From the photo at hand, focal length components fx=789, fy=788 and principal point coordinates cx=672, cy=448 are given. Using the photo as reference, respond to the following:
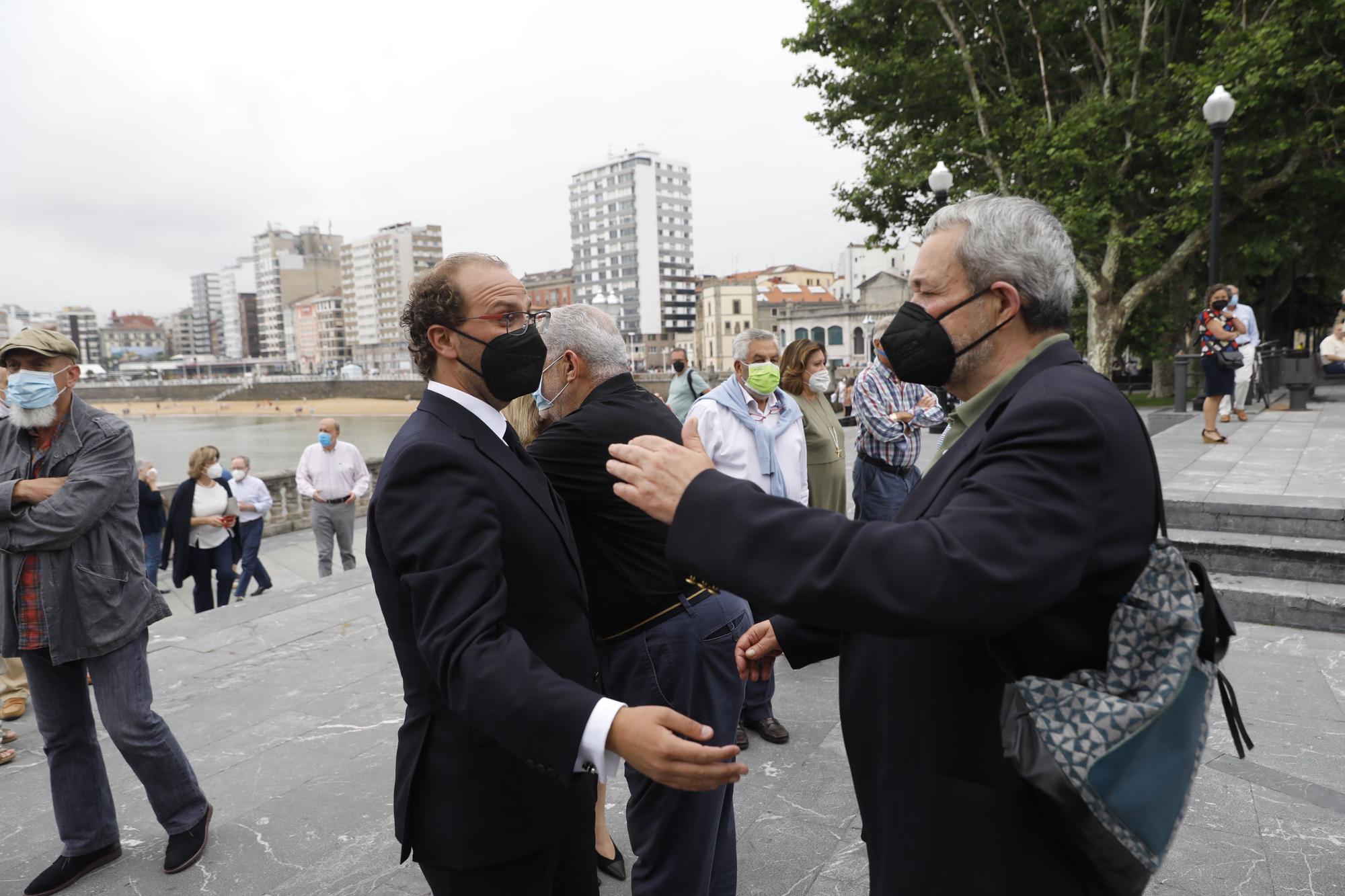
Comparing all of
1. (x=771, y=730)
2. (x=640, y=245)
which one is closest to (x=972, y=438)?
(x=771, y=730)

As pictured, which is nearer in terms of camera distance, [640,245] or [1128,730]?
[1128,730]

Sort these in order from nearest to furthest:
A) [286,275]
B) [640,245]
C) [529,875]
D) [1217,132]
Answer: [529,875] < [1217,132] < [640,245] < [286,275]

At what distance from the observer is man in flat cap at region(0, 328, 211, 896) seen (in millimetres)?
2857

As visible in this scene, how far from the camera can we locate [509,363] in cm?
194

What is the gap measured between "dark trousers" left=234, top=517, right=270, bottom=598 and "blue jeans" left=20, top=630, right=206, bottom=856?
20.7ft

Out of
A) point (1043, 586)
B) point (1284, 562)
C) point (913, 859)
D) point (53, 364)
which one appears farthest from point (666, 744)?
point (1284, 562)

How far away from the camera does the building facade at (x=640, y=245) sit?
4365 inches

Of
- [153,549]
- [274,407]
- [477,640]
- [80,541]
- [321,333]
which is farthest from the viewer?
[321,333]

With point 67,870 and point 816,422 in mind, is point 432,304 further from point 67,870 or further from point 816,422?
point 816,422

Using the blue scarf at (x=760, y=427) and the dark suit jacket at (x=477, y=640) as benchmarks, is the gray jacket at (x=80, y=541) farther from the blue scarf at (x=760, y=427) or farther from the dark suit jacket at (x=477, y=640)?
the blue scarf at (x=760, y=427)

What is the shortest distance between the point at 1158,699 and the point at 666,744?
0.78 meters

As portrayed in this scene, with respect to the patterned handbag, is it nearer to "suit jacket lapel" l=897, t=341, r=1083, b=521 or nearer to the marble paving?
the marble paving

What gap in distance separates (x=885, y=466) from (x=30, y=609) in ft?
15.2

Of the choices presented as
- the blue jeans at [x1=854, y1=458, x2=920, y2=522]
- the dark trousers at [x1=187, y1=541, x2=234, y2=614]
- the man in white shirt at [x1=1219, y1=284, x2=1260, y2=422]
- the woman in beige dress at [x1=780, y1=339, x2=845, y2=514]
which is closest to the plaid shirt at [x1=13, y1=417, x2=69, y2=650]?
the woman in beige dress at [x1=780, y1=339, x2=845, y2=514]
